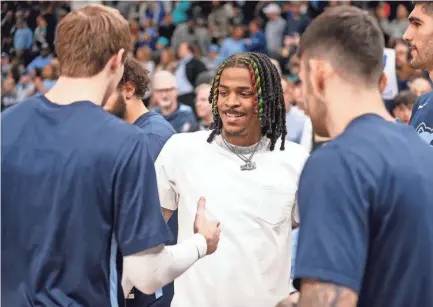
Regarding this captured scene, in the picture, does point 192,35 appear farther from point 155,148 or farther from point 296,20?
point 155,148

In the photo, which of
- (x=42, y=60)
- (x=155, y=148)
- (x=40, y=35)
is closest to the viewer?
(x=155, y=148)

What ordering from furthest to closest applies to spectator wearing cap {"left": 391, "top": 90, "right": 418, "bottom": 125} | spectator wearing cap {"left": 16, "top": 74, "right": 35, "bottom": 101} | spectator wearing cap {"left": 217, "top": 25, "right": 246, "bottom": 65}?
spectator wearing cap {"left": 217, "top": 25, "right": 246, "bottom": 65} < spectator wearing cap {"left": 16, "top": 74, "right": 35, "bottom": 101} < spectator wearing cap {"left": 391, "top": 90, "right": 418, "bottom": 125}

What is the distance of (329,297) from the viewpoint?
2.23 metres

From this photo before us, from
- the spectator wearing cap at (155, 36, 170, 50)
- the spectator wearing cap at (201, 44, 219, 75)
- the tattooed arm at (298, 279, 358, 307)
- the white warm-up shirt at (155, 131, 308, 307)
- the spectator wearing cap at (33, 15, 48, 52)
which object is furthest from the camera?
the spectator wearing cap at (155, 36, 170, 50)

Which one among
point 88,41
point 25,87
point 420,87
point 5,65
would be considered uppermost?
point 88,41

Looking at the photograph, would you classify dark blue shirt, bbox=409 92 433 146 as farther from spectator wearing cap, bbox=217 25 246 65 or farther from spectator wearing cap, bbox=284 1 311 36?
spectator wearing cap, bbox=217 25 246 65

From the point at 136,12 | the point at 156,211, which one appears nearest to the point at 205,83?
the point at 156,211

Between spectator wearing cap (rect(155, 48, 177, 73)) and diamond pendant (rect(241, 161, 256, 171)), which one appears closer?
diamond pendant (rect(241, 161, 256, 171))

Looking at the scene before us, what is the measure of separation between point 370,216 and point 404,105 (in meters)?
5.41

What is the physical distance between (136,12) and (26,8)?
23.5 ft

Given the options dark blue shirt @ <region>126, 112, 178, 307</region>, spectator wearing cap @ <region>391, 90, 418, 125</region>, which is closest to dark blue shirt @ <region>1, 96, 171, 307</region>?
dark blue shirt @ <region>126, 112, 178, 307</region>

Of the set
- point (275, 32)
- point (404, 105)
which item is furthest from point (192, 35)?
point (404, 105)

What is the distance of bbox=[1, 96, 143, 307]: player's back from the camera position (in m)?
2.61

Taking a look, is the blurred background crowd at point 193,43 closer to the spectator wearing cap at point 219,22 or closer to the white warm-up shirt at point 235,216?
the spectator wearing cap at point 219,22
